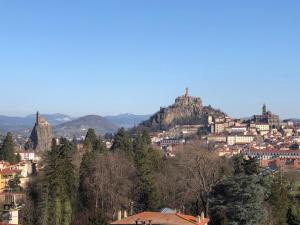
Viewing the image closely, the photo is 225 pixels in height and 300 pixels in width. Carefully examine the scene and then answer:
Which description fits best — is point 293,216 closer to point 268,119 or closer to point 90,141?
point 90,141

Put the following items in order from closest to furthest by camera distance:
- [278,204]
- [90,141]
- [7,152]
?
1. [278,204]
2. [90,141]
3. [7,152]

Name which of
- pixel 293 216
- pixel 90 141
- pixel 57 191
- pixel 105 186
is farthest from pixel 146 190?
pixel 90 141

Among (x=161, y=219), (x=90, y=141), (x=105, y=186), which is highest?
(x=90, y=141)

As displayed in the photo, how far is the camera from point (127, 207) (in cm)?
4150

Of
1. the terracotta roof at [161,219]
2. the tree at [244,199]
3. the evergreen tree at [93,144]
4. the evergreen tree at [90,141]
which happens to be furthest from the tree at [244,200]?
the evergreen tree at [90,141]

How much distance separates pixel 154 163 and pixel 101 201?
381 inches

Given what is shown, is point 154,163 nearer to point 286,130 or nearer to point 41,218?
point 41,218

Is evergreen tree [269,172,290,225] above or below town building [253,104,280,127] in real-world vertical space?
below

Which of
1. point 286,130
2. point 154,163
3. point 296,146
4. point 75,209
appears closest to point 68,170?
point 75,209

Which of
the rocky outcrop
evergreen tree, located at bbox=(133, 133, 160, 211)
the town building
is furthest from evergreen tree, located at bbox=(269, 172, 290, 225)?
the town building

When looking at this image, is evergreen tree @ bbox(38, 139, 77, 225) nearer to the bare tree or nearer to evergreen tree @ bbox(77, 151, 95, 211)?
evergreen tree @ bbox(77, 151, 95, 211)

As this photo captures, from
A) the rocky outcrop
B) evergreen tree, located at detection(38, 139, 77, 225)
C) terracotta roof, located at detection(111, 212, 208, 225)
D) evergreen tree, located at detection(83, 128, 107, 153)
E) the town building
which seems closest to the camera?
terracotta roof, located at detection(111, 212, 208, 225)

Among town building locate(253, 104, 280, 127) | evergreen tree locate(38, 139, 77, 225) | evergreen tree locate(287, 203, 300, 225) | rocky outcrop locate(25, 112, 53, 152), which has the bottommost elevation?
evergreen tree locate(287, 203, 300, 225)

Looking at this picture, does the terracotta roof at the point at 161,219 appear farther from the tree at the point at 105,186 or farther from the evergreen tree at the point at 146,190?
the evergreen tree at the point at 146,190
